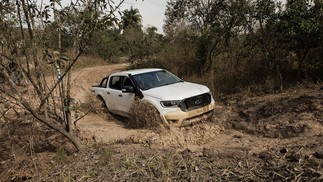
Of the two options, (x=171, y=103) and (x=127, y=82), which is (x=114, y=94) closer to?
(x=127, y=82)

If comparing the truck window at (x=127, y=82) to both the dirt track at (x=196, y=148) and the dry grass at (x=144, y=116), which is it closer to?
the dry grass at (x=144, y=116)

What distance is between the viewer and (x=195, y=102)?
7.01m

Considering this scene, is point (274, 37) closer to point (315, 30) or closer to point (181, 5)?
point (315, 30)

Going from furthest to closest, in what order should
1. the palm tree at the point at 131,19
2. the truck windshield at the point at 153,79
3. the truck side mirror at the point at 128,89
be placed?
the truck windshield at the point at 153,79, the truck side mirror at the point at 128,89, the palm tree at the point at 131,19

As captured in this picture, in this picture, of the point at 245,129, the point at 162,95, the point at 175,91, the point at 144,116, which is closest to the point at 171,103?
the point at 162,95

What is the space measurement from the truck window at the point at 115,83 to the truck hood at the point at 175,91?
144cm

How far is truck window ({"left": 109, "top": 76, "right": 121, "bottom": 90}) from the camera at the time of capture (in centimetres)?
866

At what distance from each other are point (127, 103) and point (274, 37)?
5.76 m

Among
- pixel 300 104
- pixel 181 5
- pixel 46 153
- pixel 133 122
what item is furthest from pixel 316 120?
pixel 181 5

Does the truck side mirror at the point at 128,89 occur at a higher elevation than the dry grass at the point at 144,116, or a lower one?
higher

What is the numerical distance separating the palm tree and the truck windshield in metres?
3.71

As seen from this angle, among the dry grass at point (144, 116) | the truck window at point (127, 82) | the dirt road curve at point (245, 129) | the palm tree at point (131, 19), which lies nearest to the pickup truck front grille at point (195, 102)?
the dirt road curve at point (245, 129)

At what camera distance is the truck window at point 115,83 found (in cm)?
866

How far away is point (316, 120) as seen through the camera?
643 centimetres
